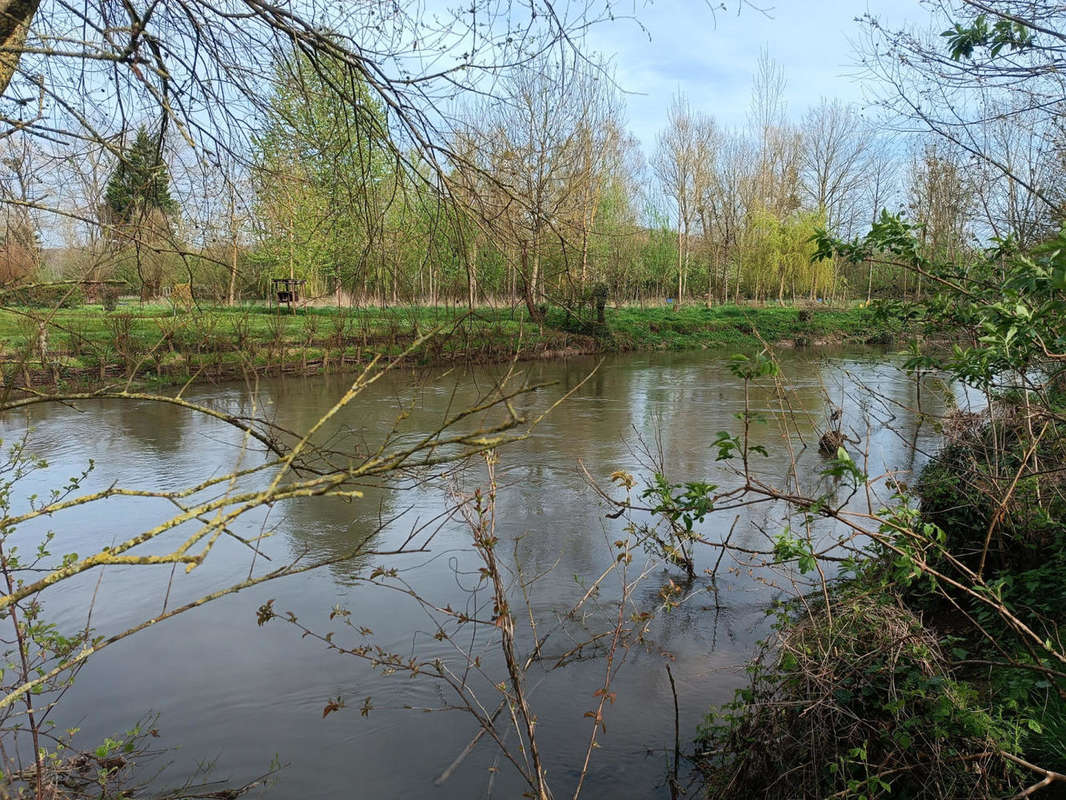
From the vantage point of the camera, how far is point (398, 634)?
524 cm

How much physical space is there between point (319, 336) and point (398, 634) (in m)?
15.5

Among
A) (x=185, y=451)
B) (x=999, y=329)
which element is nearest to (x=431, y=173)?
(x=999, y=329)

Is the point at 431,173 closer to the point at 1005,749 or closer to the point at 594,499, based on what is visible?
the point at 1005,749

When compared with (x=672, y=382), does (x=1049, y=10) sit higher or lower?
higher

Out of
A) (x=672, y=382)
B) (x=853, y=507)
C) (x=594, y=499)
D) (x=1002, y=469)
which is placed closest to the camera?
(x=1002, y=469)

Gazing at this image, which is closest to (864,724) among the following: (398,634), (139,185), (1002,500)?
(1002,500)

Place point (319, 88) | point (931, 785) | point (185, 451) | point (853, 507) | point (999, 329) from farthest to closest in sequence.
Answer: point (185, 451), point (853, 507), point (319, 88), point (999, 329), point (931, 785)

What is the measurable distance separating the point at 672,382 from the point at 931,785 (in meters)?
16.1

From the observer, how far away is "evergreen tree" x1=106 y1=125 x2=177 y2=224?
3094mm

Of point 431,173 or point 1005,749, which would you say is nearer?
point 1005,749

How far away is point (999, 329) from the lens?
2918 millimetres

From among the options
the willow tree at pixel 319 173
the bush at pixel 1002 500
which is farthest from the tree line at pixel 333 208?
the bush at pixel 1002 500

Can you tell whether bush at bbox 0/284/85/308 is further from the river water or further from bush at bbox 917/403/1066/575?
bush at bbox 917/403/1066/575

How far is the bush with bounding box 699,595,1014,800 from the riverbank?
137cm
